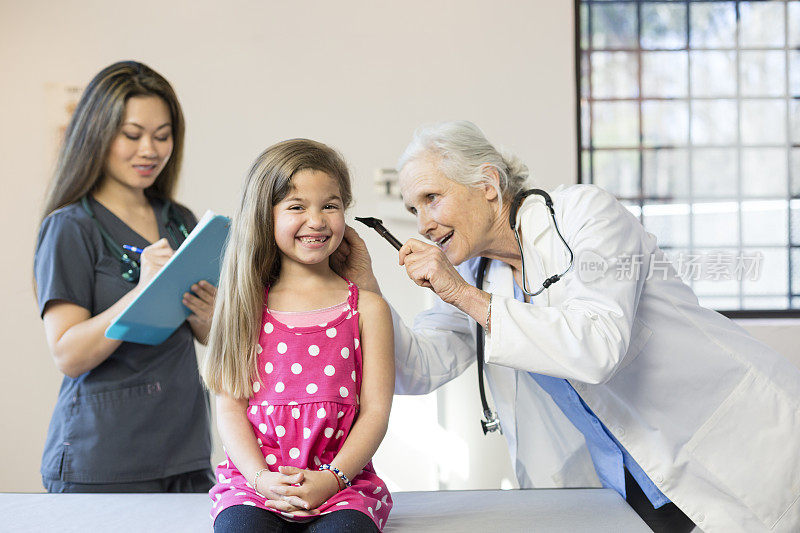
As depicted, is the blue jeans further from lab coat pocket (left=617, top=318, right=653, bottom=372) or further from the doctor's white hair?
the doctor's white hair

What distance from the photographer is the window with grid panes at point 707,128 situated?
3324mm

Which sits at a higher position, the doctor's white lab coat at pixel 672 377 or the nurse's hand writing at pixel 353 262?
the nurse's hand writing at pixel 353 262

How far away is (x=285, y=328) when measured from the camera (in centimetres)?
130

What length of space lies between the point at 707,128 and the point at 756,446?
89.5 inches

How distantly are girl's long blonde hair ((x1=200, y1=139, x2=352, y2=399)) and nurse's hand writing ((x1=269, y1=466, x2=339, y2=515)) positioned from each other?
0.19m

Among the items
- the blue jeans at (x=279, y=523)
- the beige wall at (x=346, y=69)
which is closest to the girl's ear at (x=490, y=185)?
the blue jeans at (x=279, y=523)

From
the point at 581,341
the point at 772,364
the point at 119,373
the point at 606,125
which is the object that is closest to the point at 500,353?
the point at 581,341

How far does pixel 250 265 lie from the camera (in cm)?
131

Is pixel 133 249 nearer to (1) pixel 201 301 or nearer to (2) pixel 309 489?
(1) pixel 201 301

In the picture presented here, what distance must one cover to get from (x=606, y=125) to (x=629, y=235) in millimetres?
2110

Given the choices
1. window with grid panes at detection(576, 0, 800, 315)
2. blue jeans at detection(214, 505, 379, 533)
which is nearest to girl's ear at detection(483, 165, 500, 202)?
blue jeans at detection(214, 505, 379, 533)

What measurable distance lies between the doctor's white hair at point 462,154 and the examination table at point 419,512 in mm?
625

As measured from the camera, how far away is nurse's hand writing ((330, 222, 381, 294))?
1.50m

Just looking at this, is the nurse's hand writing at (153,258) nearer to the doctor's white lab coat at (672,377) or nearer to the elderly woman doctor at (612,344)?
the elderly woman doctor at (612,344)
